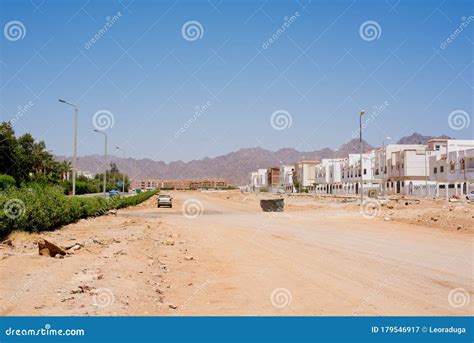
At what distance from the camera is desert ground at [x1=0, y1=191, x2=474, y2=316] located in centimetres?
845

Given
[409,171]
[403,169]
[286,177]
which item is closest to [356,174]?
[403,169]

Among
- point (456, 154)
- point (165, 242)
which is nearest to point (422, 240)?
point (165, 242)

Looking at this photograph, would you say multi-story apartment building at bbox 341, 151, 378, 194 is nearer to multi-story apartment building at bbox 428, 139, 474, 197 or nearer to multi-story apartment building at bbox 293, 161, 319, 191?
multi-story apartment building at bbox 428, 139, 474, 197

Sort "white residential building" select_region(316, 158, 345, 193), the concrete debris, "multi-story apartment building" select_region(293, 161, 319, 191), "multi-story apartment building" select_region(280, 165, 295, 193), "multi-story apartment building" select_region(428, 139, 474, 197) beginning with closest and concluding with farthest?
1. the concrete debris
2. "multi-story apartment building" select_region(428, 139, 474, 197)
3. "white residential building" select_region(316, 158, 345, 193)
4. "multi-story apartment building" select_region(293, 161, 319, 191)
5. "multi-story apartment building" select_region(280, 165, 295, 193)

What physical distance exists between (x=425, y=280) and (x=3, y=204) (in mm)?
14426

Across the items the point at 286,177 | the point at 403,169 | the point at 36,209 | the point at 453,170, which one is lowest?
the point at 36,209

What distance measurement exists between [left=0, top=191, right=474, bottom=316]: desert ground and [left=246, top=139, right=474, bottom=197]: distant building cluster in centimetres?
3421

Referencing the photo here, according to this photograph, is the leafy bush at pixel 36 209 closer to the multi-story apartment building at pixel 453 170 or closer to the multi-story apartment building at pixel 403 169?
the multi-story apartment building at pixel 453 170

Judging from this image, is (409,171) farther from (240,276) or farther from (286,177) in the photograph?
(286,177)

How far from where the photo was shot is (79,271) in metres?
11.1

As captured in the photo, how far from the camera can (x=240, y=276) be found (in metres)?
11.8

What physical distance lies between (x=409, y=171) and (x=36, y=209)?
7917 cm

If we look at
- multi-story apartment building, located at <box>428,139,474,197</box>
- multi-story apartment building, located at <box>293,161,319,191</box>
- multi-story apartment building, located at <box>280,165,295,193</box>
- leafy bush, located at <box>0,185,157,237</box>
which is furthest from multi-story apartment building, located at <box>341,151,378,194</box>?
leafy bush, located at <box>0,185,157,237</box>

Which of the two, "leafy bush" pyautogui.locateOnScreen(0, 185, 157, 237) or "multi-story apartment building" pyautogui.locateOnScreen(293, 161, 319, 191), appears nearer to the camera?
"leafy bush" pyautogui.locateOnScreen(0, 185, 157, 237)
